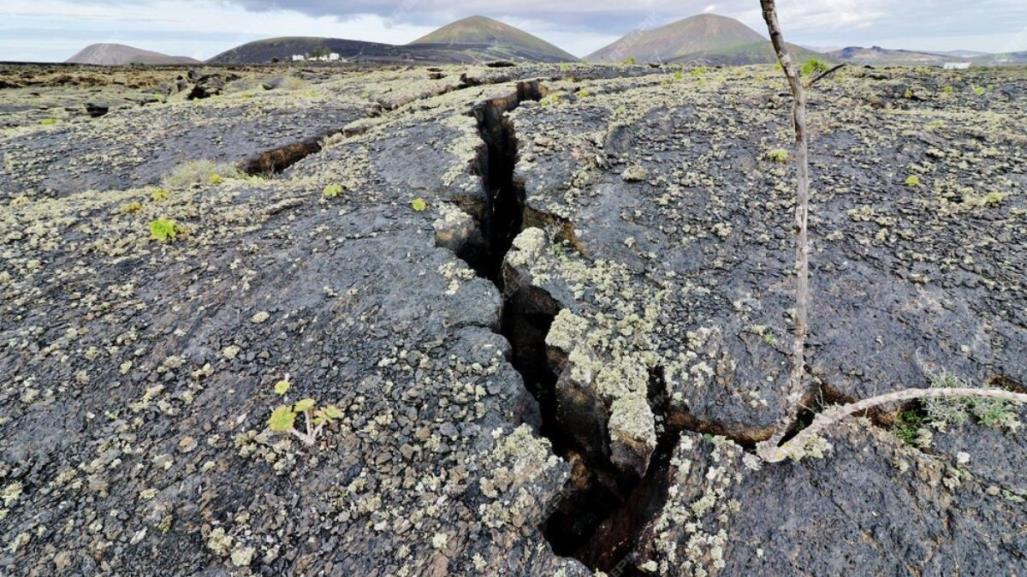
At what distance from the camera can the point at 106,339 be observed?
6953 mm

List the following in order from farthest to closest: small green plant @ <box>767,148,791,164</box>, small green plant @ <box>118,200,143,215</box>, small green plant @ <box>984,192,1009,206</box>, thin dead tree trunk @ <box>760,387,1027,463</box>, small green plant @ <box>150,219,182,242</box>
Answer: small green plant @ <box>767,148,791,164</box>
small green plant @ <box>118,200,143,215</box>
small green plant @ <box>150,219,182,242</box>
small green plant @ <box>984,192,1009,206</box>
thin dead tree trunk @ <box>760,387,1027,463</box>

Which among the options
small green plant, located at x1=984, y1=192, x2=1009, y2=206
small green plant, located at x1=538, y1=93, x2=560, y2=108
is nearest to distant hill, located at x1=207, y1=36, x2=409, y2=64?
small green plant, located at x1=538, y1=93, x2=560, y2=108

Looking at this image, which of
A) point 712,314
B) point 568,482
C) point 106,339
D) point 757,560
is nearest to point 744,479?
point 757,560

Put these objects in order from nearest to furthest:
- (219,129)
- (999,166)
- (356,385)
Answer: (356,385), (999,166), (219,129)

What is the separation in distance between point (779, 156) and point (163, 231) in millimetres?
12086

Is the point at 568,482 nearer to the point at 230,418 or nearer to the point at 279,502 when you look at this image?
the point at 279,502

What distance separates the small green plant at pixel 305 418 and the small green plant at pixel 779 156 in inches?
379

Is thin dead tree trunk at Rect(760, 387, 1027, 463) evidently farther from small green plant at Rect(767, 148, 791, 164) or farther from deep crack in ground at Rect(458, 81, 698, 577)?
small green plant at Rect(767, 148, 791, 164)

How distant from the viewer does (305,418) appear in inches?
227

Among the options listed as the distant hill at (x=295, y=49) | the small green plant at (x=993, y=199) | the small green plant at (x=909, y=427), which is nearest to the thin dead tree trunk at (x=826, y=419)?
the small green plant at (x=909, y=427)

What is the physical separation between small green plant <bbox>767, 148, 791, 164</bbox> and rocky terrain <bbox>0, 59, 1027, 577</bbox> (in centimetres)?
3

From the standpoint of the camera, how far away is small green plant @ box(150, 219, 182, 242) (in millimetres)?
8930

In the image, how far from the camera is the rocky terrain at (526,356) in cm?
488

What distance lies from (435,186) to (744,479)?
7.77 meters
